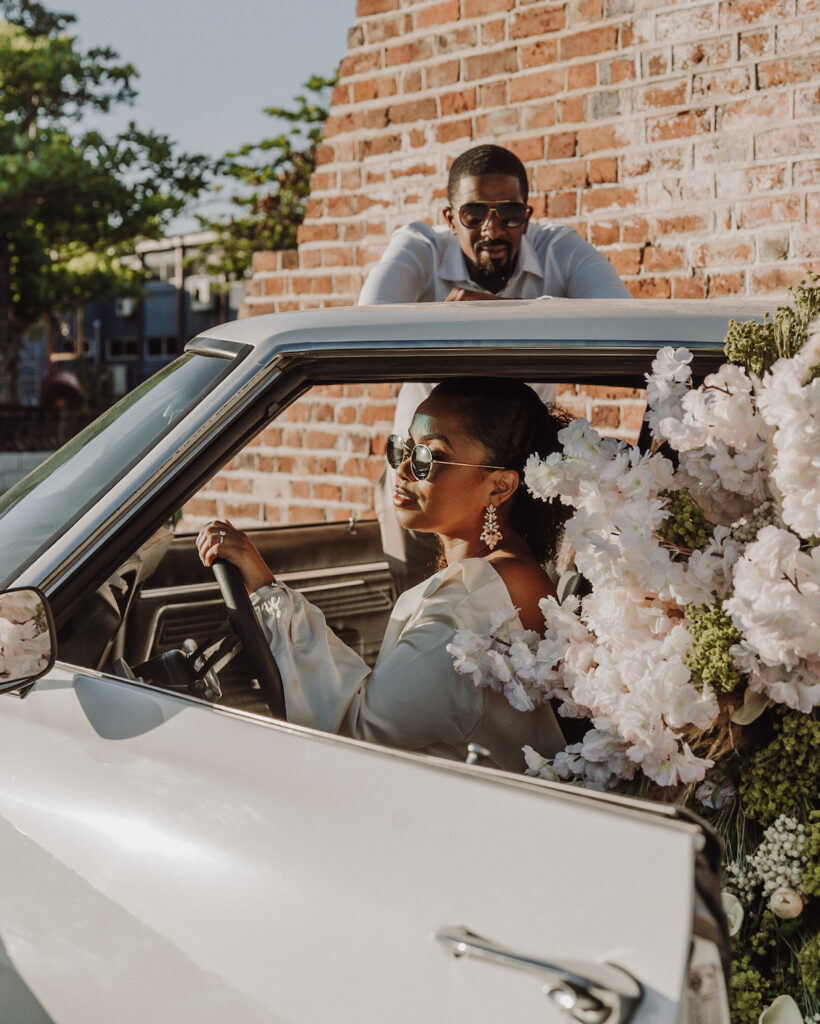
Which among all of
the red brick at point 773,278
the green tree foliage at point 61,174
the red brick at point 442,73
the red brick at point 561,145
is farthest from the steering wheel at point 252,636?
the green tree foliage at point 61,174

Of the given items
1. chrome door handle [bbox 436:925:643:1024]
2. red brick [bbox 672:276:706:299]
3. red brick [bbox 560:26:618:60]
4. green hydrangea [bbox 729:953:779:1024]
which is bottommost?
green hydrangea [bbox 729:953:779:1024]

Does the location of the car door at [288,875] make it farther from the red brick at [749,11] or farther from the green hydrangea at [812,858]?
the red brick at [749,11]

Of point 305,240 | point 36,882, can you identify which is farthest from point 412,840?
point 305,240

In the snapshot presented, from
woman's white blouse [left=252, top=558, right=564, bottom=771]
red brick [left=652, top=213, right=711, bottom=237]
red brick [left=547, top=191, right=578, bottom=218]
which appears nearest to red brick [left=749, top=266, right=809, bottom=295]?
red brick [left=652, top=213, right=711, bottom=237]

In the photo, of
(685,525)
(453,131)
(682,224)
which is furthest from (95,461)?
(453,131)

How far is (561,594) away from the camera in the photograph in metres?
2.35

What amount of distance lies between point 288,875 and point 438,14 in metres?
4.55

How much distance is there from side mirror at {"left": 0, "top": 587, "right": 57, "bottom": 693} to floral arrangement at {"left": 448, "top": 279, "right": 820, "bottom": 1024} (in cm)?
72

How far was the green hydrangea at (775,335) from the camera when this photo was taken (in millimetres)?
1511

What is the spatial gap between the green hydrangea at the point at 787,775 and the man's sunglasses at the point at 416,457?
2.91ft

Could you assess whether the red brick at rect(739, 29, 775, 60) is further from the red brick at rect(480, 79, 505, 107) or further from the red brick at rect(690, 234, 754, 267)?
the red brick at rect(480, 79, 505, 107)

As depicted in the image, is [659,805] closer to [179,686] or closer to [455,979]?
[455,979]

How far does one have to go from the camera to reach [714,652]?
1.47m

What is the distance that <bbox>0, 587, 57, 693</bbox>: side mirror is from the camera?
1608 mm
